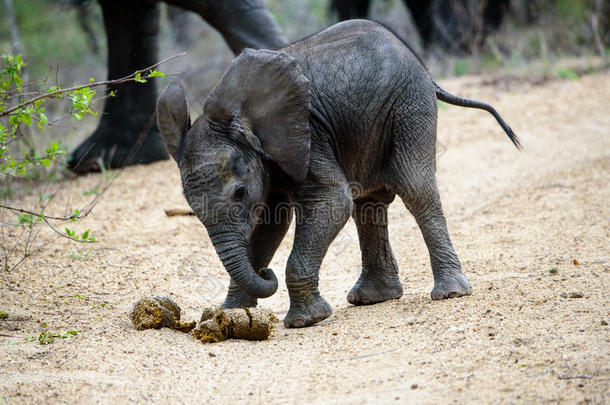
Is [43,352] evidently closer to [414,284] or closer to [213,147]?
[213,147]

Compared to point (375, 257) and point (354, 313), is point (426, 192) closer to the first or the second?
point (375, 257)

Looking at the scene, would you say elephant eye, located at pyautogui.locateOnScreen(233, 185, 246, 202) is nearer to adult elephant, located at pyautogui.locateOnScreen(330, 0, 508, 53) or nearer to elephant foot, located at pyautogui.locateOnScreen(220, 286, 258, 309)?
elephant foot, located at pyautogui.locateOnScreen(220, 286, 258, 309)

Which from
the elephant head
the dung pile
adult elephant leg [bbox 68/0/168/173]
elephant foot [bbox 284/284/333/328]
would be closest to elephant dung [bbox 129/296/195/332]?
the dung pile

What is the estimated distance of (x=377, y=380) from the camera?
4.24m

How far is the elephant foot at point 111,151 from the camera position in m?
10.9

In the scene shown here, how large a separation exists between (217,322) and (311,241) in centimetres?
81

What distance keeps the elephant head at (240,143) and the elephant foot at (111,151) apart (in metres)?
5.80

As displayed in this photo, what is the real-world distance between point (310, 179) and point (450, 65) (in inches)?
413

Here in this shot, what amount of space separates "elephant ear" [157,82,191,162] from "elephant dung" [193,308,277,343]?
105cm

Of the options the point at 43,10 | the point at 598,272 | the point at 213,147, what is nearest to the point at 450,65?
the point at 598,272

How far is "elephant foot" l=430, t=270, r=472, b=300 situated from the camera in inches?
228

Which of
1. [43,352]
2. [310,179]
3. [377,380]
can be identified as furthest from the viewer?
[310,179]

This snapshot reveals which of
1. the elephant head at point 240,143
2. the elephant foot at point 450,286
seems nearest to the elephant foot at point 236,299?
the elephant head at point 240,143

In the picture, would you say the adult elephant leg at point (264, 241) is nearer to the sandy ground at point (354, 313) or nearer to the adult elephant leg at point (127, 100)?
the sandy ground at point (354, 313)
